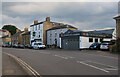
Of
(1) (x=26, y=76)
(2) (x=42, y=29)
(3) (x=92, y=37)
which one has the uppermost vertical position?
(2) (x=42, y=29)

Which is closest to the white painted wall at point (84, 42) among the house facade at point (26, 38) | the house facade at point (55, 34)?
the house facade at point (55, 34)

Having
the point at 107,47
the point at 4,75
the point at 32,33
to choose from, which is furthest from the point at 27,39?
the point at 4,75

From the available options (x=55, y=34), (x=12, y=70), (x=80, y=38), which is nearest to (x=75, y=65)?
(x=12, y=70)

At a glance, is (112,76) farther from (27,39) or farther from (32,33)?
(27,39)

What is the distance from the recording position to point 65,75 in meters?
7.66

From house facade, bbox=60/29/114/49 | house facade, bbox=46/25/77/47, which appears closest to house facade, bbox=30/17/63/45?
house facade, bbox=46/25/77/47

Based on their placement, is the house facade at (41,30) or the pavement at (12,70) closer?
the pavement at (12,70)

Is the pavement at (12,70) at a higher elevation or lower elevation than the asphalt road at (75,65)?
lower

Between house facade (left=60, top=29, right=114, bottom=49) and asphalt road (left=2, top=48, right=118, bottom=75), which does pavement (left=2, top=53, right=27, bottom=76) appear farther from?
house facade (left=60, top=29, right=114, bottom=49)

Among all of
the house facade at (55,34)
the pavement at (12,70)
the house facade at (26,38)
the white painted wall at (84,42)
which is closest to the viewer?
the pavement at (12,70)

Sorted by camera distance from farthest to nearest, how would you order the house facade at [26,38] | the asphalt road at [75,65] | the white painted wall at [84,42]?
the house facade at [26,38] < the white painted wall at [84,42] < the asphalt road at [75,65]

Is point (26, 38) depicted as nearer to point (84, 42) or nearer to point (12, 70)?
point (84, 42)

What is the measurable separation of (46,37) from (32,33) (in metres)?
9.53

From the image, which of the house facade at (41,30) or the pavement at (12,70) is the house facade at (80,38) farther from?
the pavement at (12,70)
